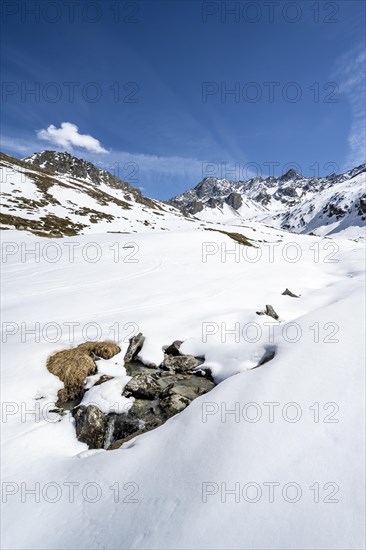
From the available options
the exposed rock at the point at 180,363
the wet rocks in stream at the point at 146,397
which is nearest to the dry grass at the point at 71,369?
the wet rocks in stream at the point at 146,397

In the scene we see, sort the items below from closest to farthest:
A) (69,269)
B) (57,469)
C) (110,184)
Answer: (57,469) → (69,269) → (110,184)

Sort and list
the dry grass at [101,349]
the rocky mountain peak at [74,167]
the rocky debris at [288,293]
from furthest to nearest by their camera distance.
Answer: the rocky mountain peak at [74,167] < the rocky debris at [288,293] < the dry grass at [101,349]

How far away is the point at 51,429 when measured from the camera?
671 cm

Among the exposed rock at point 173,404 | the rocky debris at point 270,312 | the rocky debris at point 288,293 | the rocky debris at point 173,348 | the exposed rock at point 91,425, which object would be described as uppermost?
the rocky debris at point 288,293

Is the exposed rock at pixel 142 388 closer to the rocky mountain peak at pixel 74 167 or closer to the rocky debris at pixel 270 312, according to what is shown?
the rocky debris at pixel 270 312

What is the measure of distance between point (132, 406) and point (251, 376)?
3.07 metres

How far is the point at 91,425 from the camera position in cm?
675

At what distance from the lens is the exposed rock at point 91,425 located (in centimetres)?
651

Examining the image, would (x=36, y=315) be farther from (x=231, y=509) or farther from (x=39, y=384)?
(x=231, y=509)

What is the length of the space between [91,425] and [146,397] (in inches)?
60.5

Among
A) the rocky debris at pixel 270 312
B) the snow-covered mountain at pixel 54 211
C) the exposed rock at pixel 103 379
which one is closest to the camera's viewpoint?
the exposed rock at pixel 103 379

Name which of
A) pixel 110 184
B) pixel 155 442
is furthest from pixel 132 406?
pixel 110 184

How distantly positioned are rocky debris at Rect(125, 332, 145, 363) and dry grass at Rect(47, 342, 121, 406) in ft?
1.31

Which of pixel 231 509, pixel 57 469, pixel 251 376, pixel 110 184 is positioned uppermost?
pixel 110 184
